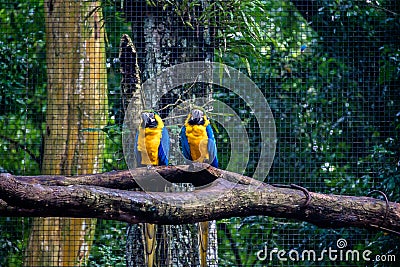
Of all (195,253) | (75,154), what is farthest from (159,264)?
(75,154)

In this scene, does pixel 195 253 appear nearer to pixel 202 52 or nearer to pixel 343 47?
pixel 202 52

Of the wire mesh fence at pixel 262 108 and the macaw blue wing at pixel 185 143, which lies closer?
the macaw blue wing at pixel 185 143

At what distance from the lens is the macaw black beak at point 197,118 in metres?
2.91

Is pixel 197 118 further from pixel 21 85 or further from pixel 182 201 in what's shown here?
pixel 21 85

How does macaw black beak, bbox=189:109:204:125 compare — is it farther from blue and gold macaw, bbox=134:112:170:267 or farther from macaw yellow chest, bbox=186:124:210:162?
blue and gold macaw, bbox=134:112:170:267

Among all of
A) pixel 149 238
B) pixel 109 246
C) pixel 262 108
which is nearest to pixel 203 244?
pixel 149 238

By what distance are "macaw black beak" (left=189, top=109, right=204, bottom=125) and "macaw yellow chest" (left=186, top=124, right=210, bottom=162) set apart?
0.07 ft

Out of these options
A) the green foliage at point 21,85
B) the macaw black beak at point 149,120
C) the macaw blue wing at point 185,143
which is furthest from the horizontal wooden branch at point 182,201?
the green foliage at point 21,85

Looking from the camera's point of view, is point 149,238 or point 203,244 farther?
point 149,238

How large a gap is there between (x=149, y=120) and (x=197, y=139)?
0.88ft

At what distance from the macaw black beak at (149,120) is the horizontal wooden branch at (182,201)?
59 cm

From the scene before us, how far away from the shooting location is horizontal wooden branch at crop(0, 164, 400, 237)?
1.77m

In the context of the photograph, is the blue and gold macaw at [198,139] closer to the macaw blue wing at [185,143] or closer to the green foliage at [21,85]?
the macaw blue wing at [185,143]

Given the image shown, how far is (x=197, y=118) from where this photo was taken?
9.55 feet
